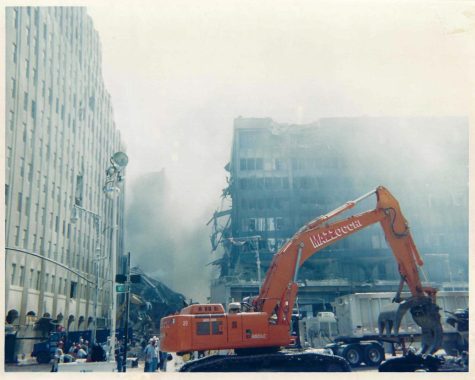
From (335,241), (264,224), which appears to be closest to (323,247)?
(335,241)

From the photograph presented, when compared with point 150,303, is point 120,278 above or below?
below

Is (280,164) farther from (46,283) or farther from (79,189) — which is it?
(46,283)

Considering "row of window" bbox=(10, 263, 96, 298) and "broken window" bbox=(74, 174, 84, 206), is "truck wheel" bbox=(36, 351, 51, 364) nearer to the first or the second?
"row of window" bbox=(10, 263, 96, 298)

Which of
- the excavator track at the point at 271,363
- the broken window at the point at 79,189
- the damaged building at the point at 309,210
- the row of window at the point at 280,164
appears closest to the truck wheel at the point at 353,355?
the excavator track at the point at 271,363

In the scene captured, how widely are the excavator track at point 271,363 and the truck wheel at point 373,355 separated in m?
5.45

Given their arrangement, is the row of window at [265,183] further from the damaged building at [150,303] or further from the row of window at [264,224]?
the damaged building at [150,303]

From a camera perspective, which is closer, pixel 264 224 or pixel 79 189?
pixel 79 189

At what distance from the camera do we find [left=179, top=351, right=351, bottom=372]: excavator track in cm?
1458

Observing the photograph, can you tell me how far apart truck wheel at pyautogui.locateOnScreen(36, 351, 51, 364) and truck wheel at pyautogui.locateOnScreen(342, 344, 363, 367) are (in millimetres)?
13728

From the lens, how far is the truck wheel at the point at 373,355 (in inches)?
778

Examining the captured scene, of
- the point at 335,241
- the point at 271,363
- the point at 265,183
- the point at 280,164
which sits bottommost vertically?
the point at 271,363

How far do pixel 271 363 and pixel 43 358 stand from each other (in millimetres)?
13324

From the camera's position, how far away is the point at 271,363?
14.8m

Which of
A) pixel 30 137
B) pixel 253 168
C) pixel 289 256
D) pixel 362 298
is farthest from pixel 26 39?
pixel 253 168
